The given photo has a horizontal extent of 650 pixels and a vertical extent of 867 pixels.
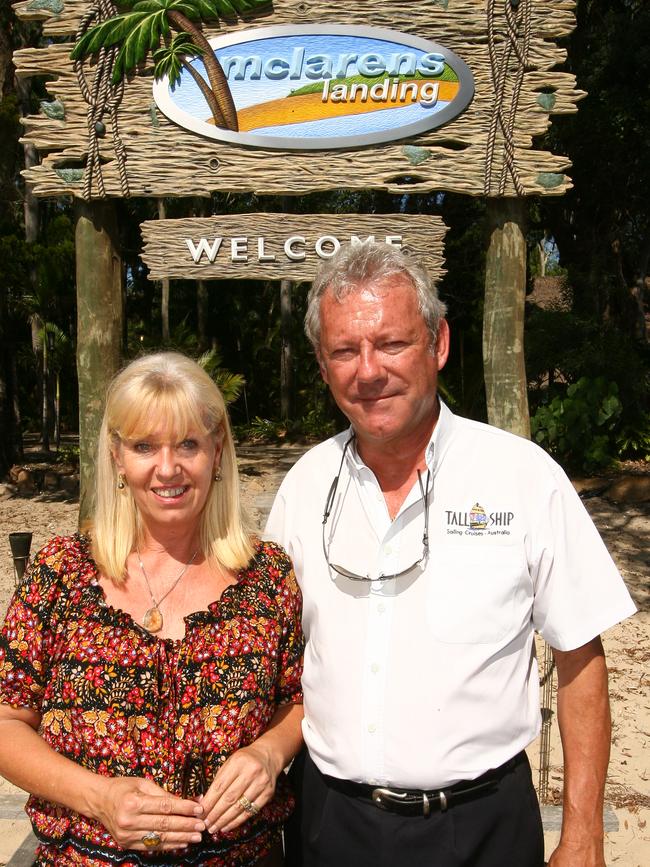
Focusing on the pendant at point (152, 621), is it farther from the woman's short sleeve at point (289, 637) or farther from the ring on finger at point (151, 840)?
the ring on finger at point (151, 840)

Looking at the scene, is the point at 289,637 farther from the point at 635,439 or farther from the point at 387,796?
the point at 635,439

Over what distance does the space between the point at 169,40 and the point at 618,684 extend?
4.14 metres

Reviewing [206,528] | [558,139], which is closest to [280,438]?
[558,139]

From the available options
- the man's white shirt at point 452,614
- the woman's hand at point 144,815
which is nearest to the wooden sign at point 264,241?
the man's white shirt at point 452,614

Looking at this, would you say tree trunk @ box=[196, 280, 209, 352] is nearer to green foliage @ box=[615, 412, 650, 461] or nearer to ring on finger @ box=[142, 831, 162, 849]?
green foliage @ box=[615, 412, 650, 461]

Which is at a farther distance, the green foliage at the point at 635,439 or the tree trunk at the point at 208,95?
the green foliage at the point at 635,439

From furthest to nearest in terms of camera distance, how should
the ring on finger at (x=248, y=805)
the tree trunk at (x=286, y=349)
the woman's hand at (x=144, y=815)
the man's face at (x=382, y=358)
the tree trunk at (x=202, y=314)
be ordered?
the tree trunk at (x=202, y=314)
the tree trunk at (x=286, y=349)
the man's face at (x=382, y=358)
the ring on finger at (x=248, y=805)
the woman's hand at (x=144, y=815)

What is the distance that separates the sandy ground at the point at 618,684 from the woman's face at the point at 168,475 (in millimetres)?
347

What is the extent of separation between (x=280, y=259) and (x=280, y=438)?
Result: 1386 centimetres

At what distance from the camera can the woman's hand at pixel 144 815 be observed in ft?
5.59

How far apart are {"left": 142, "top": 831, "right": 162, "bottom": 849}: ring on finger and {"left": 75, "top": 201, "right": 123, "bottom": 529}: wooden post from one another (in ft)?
8.25

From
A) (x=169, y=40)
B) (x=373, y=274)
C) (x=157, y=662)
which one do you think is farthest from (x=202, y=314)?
(x=157, y=662)

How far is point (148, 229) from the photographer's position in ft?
Answer: 13.0

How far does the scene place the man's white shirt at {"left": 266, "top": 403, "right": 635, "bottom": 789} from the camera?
73.9 inches
